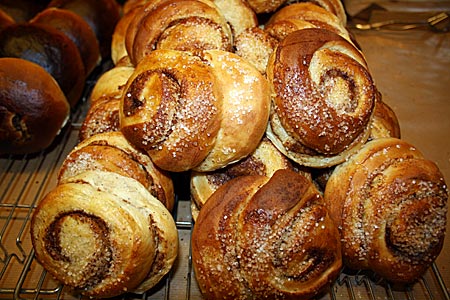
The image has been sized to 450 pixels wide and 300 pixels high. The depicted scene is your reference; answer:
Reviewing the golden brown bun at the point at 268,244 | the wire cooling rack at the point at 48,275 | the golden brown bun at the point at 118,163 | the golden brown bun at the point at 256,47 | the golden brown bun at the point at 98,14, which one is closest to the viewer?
the golden brown bun at the point at 268,244

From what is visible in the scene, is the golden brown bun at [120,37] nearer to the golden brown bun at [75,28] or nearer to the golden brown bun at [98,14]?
the golden brown bun at [75,28]

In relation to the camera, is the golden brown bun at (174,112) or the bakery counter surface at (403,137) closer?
the golden brown bun at (174,112)

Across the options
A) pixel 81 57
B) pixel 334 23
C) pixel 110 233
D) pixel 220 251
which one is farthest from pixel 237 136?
pixel 81 57

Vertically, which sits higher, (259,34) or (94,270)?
(259,34)

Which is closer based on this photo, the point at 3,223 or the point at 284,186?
the point at 284,186

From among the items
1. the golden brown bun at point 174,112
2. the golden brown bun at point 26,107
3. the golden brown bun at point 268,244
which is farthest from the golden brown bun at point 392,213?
the golden brown bun at point 26,107

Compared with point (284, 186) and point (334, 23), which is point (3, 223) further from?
point (334, 23)

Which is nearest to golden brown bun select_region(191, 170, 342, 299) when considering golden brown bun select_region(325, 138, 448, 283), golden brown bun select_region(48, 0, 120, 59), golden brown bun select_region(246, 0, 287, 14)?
golden brown bun select_region(325, 138, 448, 283)
